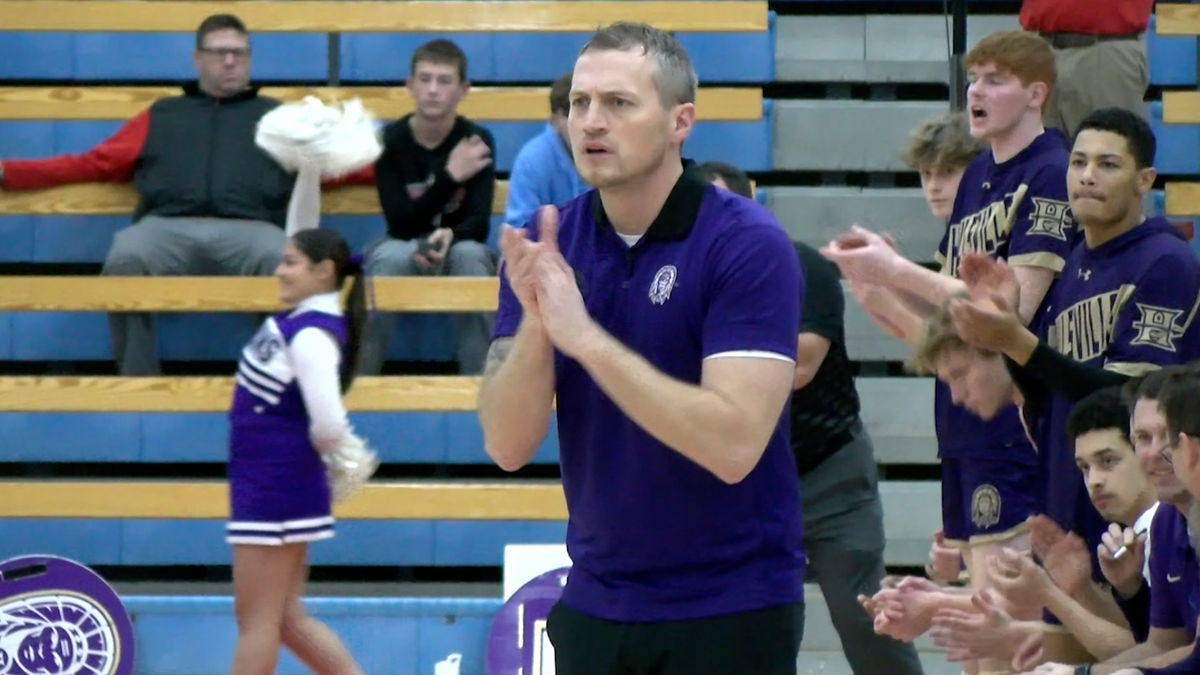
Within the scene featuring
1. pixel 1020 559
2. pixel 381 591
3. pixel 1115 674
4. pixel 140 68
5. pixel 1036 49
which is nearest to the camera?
pixel 1115 674

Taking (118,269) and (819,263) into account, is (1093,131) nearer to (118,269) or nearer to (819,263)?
(819,263)

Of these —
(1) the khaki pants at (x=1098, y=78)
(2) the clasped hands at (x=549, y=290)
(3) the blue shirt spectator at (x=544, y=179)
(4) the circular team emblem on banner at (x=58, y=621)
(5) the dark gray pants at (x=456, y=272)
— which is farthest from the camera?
(5) the dark gray pants at (x=456, y=272)

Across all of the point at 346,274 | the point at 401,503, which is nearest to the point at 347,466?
the point at 346,274

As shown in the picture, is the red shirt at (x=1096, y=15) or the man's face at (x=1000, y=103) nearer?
the man's face at (x=1000, y=103)

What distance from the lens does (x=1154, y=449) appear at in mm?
3979

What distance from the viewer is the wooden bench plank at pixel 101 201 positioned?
8383 millimetres

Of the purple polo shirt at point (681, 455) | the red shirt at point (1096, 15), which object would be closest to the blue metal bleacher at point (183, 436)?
the red shirt at point (1096, 15)

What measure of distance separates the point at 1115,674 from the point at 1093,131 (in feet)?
5.23

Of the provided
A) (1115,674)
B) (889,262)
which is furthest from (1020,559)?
(889,262)

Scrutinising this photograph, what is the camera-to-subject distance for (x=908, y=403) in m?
7.84

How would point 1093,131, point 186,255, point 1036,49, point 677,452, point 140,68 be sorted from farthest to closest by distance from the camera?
1. point 140,68
2. point 186,255
3. point 1036,49
4. point 1093,131
5. point 677,452

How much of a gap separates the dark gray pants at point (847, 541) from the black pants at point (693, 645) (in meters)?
2.45

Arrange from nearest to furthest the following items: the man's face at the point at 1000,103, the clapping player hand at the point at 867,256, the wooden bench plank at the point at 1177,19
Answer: the clapping player hand at the point at 867,256, the man's face at the point at 1000,103, the wooden bench plank at the point at 1177,19

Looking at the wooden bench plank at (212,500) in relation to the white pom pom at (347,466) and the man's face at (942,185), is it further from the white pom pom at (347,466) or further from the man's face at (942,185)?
the man's face at (942,185)
